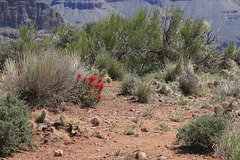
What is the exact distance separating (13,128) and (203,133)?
2465mm

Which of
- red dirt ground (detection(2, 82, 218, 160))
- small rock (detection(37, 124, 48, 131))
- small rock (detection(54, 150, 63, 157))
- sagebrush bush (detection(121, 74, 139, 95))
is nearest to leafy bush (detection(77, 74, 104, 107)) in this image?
red dirt ground (detection(2, 82, 218, 160))

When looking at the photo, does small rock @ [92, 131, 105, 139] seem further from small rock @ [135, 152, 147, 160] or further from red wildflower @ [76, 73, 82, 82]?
red wildflower @ [76, 73, 82, 82]

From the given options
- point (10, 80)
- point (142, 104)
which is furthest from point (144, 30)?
point (10, 80)

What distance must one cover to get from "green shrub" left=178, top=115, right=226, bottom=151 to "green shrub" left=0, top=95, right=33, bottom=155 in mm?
2136

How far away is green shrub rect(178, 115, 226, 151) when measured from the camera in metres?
3.27

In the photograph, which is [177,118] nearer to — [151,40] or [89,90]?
[89,90]

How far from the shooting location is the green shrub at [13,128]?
3082 millimetres

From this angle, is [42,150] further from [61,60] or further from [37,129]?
[61,60]

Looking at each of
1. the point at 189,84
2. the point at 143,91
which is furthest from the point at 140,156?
the point at 189,84

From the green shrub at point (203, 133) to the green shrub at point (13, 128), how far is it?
2136 mm

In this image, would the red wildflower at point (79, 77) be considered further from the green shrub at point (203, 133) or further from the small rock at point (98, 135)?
the green shrub at point (203, 133)

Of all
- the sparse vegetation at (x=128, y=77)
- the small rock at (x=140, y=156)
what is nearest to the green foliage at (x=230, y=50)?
the sparse vegetation at (x=128, y=77)

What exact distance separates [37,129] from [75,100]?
1.92m

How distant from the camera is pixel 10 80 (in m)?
5.17
